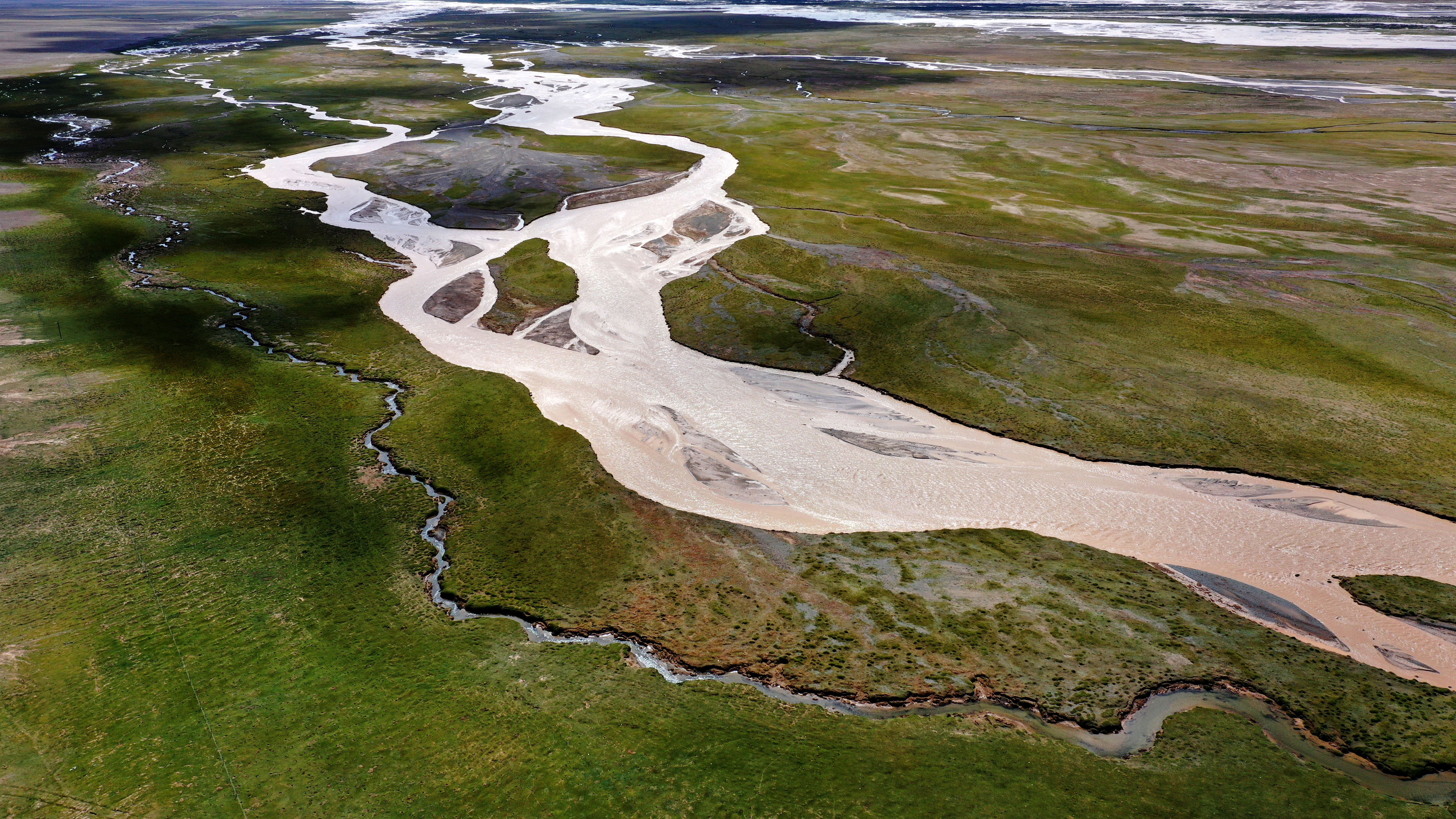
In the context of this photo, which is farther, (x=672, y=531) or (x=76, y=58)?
(x=76, y=58)

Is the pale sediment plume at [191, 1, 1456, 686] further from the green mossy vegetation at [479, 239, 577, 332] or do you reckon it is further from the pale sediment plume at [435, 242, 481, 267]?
the pale sediment plume at [435, 242, 481, 267]

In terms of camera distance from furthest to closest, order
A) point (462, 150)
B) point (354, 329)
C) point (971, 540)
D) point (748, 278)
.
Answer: point (462, 150) → point (748, 278) → point (354, 329) → point (971, 540)

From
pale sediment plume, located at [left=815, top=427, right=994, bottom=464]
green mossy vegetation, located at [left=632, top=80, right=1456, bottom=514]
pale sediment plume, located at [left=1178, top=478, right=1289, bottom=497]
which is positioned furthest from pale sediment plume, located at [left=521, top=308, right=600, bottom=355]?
pale sediment plume, located at [left=1178, top=478, right=1289, bottom=497]

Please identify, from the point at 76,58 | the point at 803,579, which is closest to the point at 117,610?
the point at 803,579

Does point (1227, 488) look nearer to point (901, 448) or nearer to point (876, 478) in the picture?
point (901, 448)

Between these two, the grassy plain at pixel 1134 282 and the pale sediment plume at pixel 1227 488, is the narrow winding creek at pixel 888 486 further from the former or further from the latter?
the grassy plain at pixel 1134 282

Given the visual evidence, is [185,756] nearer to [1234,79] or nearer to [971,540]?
[971,540]

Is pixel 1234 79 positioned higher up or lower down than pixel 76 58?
higher up

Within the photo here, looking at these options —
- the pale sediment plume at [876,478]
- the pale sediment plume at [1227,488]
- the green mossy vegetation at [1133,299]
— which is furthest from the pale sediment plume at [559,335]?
the pale sediment plume at [1227,488]
